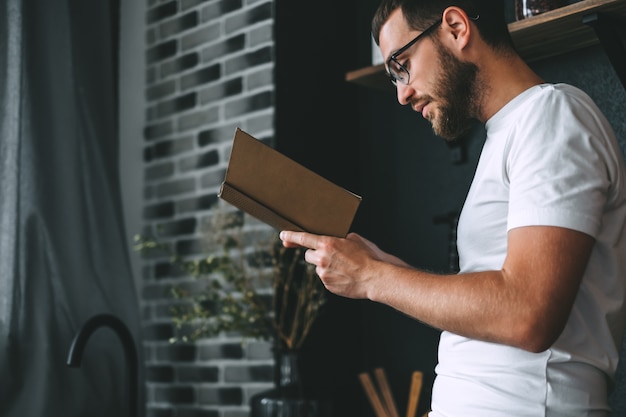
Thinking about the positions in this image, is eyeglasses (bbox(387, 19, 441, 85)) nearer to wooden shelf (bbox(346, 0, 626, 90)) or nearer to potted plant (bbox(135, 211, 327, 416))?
wooden shelf (bbox(346, 0, 626, 90))

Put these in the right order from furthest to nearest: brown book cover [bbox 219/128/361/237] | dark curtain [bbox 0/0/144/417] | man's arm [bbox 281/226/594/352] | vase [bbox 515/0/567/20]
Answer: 1. dark curtain [bbox 0/0/144/417]
2. vase [bbox 515/0/567/20]
3. brown book cover [bbox 219/128/361/237]
4. man's arm [bbox 281/226/594/352]

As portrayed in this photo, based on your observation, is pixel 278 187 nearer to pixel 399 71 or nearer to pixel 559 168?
pixel 399 71

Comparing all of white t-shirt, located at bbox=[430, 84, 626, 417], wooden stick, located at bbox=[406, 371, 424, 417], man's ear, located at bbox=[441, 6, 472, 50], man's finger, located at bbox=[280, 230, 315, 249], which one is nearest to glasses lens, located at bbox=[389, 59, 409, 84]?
man's ear, located at bbox=[441, 6, 472, 50]

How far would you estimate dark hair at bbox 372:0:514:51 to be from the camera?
1424mm

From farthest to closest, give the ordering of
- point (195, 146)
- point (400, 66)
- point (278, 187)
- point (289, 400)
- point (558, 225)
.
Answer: point (195, 146) < point (289, 400) < point (400, 66) < point (278, 187) < point (558, 225)

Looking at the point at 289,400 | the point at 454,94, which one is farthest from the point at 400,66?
the point at 289,400

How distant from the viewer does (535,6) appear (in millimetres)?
1844

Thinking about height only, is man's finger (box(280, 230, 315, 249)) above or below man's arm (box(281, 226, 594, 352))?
above

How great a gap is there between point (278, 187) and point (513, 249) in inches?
17.0

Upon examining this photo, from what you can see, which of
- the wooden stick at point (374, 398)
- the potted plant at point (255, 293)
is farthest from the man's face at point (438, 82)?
the wooden stick at point (374, 398)

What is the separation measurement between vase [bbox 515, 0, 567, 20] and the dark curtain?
130cm

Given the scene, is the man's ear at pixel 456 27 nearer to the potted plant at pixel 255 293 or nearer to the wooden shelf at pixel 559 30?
the wooden shelf at pixel 559 30

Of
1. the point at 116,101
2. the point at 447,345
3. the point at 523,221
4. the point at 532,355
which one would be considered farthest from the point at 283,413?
the point at 116,101

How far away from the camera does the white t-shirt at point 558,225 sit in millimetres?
1146
